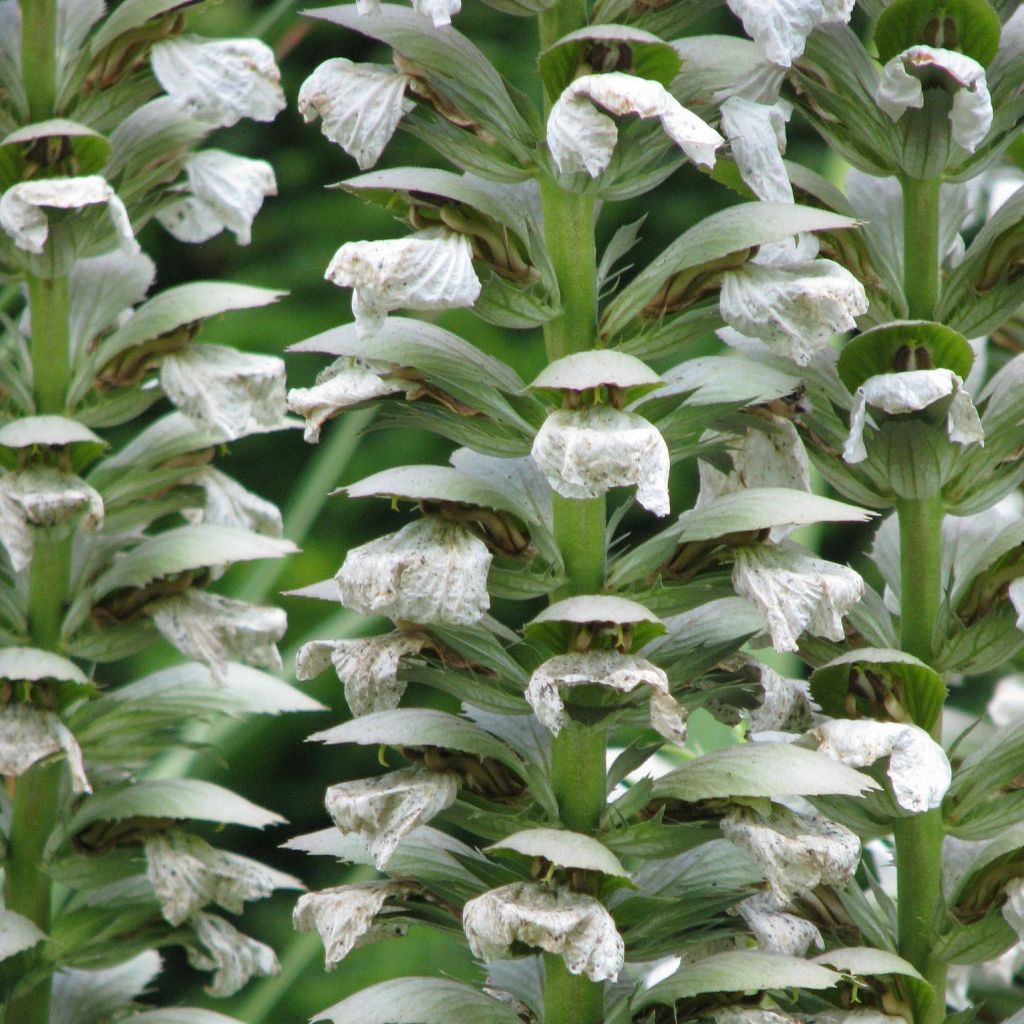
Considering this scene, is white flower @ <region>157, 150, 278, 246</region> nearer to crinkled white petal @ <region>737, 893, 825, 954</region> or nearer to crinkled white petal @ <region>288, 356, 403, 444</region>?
crinkled white petal @ <region>288, 356, 403, 444</region>

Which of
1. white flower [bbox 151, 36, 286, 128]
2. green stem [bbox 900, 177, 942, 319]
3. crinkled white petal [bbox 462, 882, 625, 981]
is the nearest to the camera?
crinkled white petal [bbox 462, 882, 625, 981]

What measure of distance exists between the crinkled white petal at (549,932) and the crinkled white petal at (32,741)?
0.86 ft

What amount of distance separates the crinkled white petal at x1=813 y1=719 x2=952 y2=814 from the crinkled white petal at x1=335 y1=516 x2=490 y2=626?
159 millimetres

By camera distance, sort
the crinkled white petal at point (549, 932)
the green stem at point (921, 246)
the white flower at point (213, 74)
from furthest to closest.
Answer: the white flower at point (213, 74) < the green stem at point (921, 246) < the crinkled white petal at point (549, 932)

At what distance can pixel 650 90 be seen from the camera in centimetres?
57

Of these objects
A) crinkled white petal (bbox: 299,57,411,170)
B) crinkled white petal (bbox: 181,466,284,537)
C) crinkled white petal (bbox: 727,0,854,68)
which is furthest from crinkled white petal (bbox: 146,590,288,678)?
crinkled white petal (bbox: 727,0,854,68)

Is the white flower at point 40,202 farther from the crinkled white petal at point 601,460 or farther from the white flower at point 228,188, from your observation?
the crinkled white petal at point 601,460

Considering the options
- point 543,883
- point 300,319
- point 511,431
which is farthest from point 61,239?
point 300,319

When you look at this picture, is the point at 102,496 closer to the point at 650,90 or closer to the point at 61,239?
the point at 61,239

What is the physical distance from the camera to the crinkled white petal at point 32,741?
75 centimetres

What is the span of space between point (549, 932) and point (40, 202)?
42 cm

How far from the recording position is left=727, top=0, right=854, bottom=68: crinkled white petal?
59 cm

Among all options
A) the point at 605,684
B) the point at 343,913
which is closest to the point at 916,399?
the point at 605,684

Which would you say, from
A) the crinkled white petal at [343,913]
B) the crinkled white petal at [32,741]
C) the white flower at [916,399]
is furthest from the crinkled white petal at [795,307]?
the crinkled white petal at [32,741]
